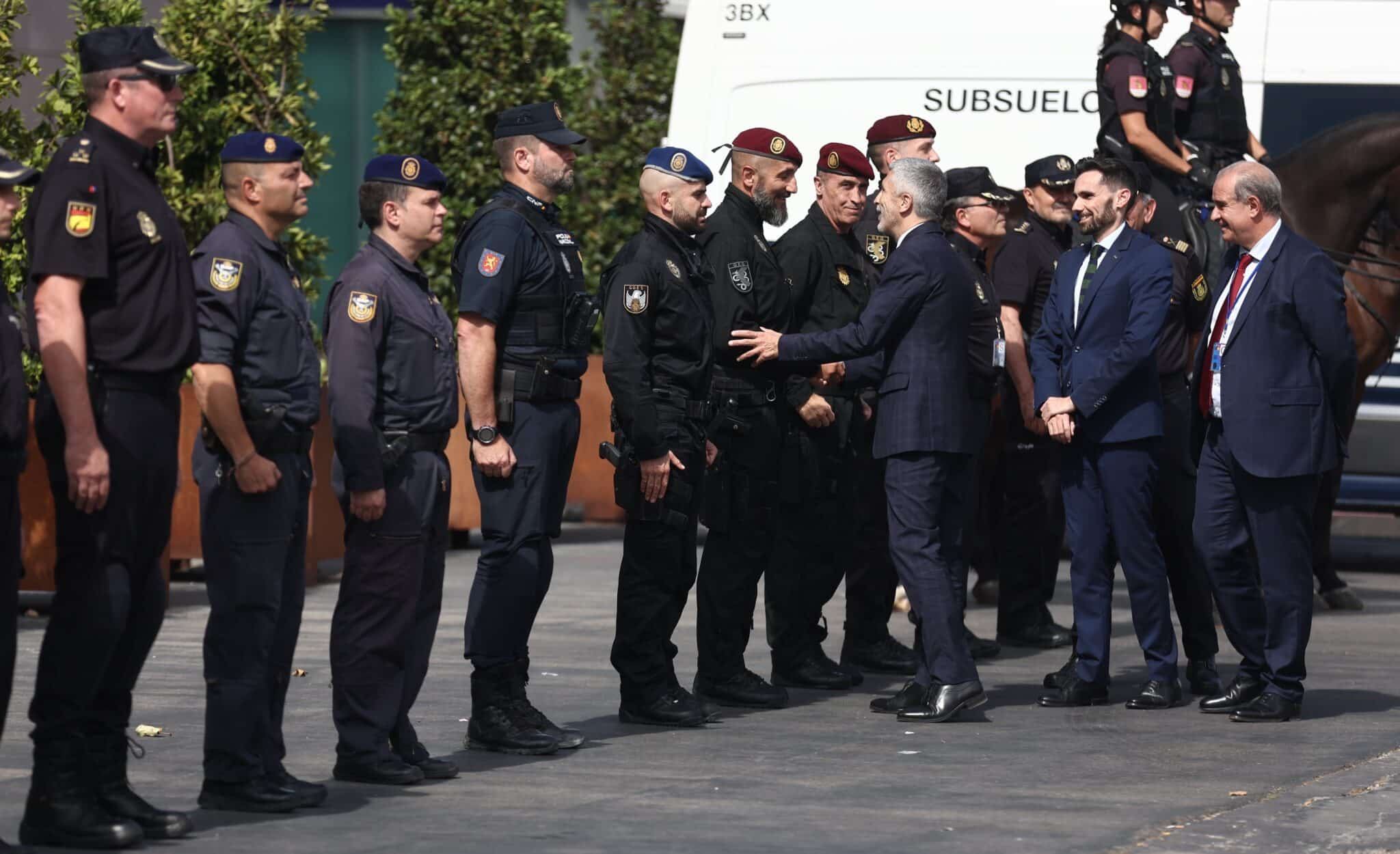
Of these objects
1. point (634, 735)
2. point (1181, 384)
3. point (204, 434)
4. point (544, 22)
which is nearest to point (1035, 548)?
point (1181, 384)

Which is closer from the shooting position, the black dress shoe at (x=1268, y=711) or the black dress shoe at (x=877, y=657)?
the black dress shoe at (x=1268, y=711)

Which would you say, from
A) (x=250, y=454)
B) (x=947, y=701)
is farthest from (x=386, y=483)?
(x=947, y=701)

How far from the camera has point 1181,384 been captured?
901cm

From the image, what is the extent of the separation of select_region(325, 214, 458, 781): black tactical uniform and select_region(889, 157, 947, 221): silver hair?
2.05 meters

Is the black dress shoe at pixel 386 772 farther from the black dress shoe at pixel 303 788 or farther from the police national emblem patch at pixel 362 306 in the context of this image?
the police national emblem patch at pixel 362 306

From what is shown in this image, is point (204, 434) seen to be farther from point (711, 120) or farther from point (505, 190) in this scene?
point (711, 120)

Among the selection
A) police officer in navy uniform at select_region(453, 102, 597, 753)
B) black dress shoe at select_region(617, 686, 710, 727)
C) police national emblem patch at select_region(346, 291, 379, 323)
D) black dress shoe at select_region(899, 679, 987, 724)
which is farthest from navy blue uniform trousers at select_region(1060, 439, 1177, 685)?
police national emblem patch at select_region(346, 291, 379, 323)

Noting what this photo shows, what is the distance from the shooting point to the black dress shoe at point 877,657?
9273mm

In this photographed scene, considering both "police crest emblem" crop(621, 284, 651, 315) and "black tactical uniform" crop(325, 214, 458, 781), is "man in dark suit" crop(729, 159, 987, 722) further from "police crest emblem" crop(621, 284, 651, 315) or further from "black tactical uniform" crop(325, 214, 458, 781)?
"black tactical uniform" crop(325, 214, 458, 781)

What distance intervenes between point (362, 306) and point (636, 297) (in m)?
1.37

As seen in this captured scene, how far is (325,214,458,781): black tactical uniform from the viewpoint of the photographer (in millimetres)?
6398

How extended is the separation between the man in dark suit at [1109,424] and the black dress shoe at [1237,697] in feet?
0.55

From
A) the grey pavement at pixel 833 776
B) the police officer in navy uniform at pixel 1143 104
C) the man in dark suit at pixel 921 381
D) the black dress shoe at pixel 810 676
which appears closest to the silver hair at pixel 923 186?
the man in dark suit at pixel 921 381

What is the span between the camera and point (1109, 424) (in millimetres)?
8352
